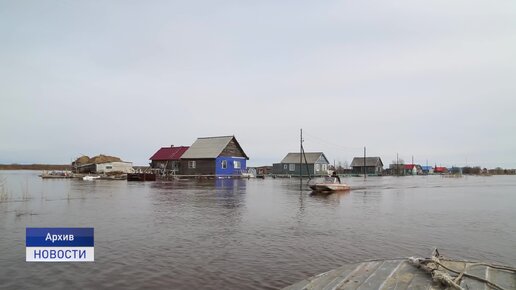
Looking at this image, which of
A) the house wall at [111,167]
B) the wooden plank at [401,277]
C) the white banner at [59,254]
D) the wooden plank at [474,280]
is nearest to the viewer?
the wooden plank at [474,280]

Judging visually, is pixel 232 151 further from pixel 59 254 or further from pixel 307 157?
pixel 59 254

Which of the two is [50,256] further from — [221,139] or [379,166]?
[379,166]

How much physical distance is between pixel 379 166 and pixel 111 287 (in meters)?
111

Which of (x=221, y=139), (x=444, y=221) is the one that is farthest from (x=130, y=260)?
(x=221, y=139)

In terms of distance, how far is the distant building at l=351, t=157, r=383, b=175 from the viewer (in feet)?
359

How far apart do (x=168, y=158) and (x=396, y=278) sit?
6391cm

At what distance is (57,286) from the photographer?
762 cm

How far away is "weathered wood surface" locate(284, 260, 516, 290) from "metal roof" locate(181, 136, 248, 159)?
178ft

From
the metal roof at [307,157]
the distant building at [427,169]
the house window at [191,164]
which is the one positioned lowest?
the distant building at [427,169]

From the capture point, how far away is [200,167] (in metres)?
61.5

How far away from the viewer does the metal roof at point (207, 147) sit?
60.8 m

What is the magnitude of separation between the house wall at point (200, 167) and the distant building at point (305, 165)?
2502 centimetres

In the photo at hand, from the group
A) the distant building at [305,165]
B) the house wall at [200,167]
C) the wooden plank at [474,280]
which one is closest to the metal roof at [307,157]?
the distant building at [305,165]

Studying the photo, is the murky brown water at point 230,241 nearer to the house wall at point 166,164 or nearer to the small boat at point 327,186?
the small boat at point 327,186
